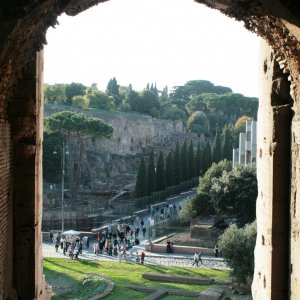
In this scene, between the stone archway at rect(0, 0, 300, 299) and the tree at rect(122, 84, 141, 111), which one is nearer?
the stone archway at rect(0, 0, 300, 299)

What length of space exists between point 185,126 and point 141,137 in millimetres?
11424

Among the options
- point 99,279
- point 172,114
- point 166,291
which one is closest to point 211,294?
point 166,291

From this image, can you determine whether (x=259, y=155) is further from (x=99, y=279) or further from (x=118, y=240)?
(x=118, y=240)

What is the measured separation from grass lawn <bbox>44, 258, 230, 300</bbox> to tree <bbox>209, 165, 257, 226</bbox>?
542 cm

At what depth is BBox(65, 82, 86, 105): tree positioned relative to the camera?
62.5 metres

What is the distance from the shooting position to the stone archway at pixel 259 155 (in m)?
6.32

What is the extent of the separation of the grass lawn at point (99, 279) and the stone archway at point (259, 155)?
7.10m

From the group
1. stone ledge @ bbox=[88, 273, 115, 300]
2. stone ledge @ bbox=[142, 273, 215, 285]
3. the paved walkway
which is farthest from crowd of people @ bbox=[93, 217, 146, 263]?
stone ledge @ bbox=[88, 273, 115, 300]

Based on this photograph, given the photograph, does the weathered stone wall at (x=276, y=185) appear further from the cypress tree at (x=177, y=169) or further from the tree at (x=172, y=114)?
the tree at (x=172, y=114)

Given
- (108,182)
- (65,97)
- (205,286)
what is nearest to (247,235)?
(205,286)

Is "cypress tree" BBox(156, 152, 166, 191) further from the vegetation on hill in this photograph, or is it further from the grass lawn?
the vegetation on hill

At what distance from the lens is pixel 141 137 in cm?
6206

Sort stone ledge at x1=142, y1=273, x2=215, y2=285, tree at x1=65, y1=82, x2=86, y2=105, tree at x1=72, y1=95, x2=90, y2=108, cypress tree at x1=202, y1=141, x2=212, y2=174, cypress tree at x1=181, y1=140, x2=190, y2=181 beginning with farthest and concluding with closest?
tree at x1=65, y1=82, x2=86, y2=105
tree at x1=72, y1=95, x2=90, y2=108
cypress tree at x1=202, y1=141, x2=212, y2=174
cypress tree at x1=181, y1=140, x2=190, y2=181
stone ledge at x1=142, y1=273, x2=215, y2=285

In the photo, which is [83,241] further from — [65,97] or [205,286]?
[65,97]
